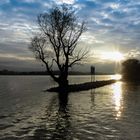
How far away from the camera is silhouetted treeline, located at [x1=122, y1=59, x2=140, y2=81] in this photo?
4963 inches

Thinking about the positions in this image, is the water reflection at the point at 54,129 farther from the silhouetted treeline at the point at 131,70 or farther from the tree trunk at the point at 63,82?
the silhouetted treeline at the point at 131,70

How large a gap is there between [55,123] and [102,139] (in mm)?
5126

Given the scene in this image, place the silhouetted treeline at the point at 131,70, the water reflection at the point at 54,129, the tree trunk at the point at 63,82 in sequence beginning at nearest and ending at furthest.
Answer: the water reflection at the point at 54,129 → the tree trunk at the point at 63,82 → the silhouetted treeline at the point at 131,70

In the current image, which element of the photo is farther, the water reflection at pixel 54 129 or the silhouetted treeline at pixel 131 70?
the silhouetted treeline at pixel 131 70

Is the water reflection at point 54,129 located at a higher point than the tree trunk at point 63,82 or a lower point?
lower

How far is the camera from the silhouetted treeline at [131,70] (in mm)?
126062

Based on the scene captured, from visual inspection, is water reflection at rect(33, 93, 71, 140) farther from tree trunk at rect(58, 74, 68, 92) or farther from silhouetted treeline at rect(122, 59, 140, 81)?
silhouetted treeline at rect(122, 59, 140, 81)

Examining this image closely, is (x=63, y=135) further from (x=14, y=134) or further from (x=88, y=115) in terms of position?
(x=88, y=115)

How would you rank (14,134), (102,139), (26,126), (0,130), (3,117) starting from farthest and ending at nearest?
1. (3,117)
2. (26,126)
3. (0,130)
4. (14,134)
5. (102,139)

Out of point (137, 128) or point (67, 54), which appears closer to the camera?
point (137, 128)

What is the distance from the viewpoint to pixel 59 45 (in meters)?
54.3

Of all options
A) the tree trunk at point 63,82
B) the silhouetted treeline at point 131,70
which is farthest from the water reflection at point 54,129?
the silhouetted treeline at point 131,70

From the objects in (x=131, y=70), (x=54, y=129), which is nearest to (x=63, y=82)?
(x=54, y=129)

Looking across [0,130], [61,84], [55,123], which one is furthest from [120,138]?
[61,84]
